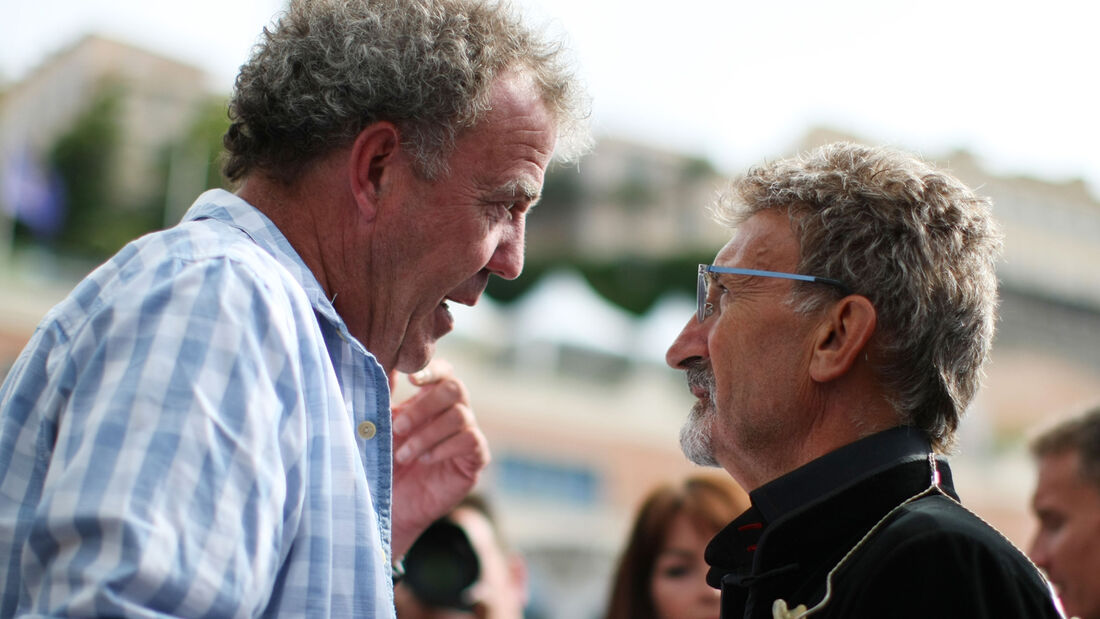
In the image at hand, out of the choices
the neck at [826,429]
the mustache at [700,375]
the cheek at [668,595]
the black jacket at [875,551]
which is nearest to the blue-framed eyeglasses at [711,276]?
the mustache at [700,375]

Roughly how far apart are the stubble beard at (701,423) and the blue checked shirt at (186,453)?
2.75 ft

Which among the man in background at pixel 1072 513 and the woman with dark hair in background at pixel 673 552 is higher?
the man in background at pixel 1072 513

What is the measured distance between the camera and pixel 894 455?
232 cm

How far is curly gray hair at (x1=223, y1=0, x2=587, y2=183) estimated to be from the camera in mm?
2371

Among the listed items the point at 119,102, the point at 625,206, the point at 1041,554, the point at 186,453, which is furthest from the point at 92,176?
the point at 186,453

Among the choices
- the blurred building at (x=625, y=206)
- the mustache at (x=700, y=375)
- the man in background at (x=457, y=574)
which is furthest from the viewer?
the blurred building at (x=625, y=206)

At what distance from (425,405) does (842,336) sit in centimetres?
113

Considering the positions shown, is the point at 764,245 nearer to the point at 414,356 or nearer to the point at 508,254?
the point at 508,254

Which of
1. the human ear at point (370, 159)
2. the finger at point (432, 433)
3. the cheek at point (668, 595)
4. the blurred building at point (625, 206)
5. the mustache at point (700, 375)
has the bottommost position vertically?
the blurred building at point (625, 206)

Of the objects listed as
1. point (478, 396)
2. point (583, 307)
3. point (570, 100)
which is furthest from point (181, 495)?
point (583, 307)

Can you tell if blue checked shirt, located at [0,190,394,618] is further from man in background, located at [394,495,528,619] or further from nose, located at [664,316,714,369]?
man in background, located at [394,495,528,619]

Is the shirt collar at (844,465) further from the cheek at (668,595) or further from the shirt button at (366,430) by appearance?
the cheek at (668,595)

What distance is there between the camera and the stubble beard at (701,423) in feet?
8.53

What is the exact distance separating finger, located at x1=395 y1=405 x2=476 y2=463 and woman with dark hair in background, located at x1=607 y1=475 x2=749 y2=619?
1.43 meters
